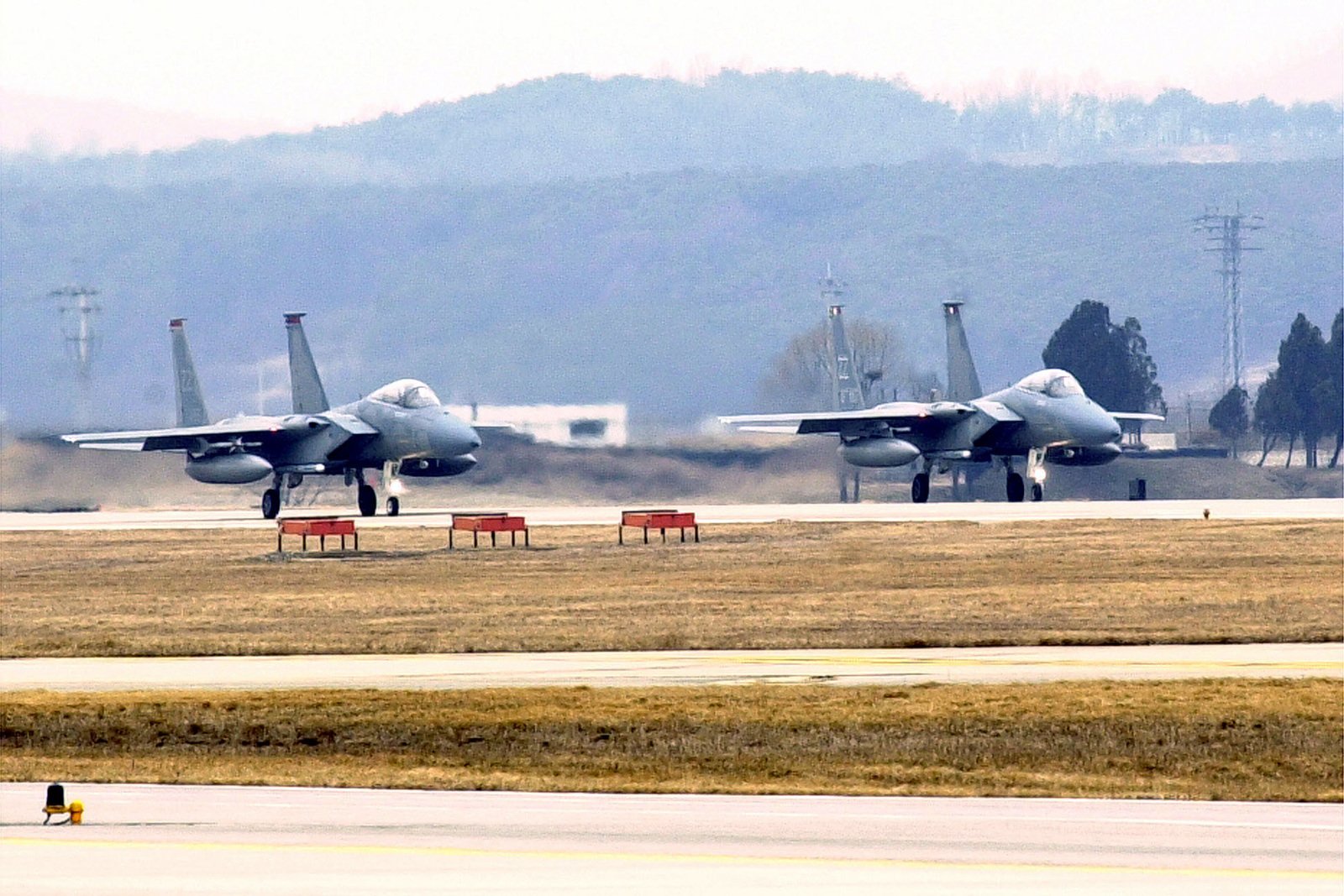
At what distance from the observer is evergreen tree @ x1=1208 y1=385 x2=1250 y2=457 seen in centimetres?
11438

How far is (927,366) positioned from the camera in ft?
560

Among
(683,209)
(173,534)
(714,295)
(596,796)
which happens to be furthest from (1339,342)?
(596,796)

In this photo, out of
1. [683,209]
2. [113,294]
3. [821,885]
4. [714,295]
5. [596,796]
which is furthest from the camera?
[683,209]

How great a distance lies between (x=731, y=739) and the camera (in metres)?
19.7

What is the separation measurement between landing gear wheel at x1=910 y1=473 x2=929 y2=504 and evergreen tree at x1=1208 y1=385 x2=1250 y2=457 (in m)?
47.1

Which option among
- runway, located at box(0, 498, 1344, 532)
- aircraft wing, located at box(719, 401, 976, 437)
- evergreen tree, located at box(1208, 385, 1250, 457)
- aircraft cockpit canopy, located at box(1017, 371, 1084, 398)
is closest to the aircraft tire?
runway, located at box(0, 498, 1344, 532)

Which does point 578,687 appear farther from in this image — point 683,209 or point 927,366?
point 683,209

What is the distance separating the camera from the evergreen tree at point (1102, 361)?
121438 mm

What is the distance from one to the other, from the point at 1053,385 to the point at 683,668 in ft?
145

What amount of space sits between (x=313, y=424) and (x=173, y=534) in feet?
30.5

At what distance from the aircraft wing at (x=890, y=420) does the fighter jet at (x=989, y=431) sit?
3 centimetres

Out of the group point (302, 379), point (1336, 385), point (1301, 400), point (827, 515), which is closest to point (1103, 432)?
point (827, 515)

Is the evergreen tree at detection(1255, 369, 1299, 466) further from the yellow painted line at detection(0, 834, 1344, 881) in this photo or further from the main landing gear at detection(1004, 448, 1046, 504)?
the yellow painted line at detection(0, 834, 1344, 881)

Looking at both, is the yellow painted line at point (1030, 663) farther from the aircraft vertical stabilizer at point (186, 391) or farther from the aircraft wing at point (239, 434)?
the aircraft vertical stabilizer at point (186, 391)
